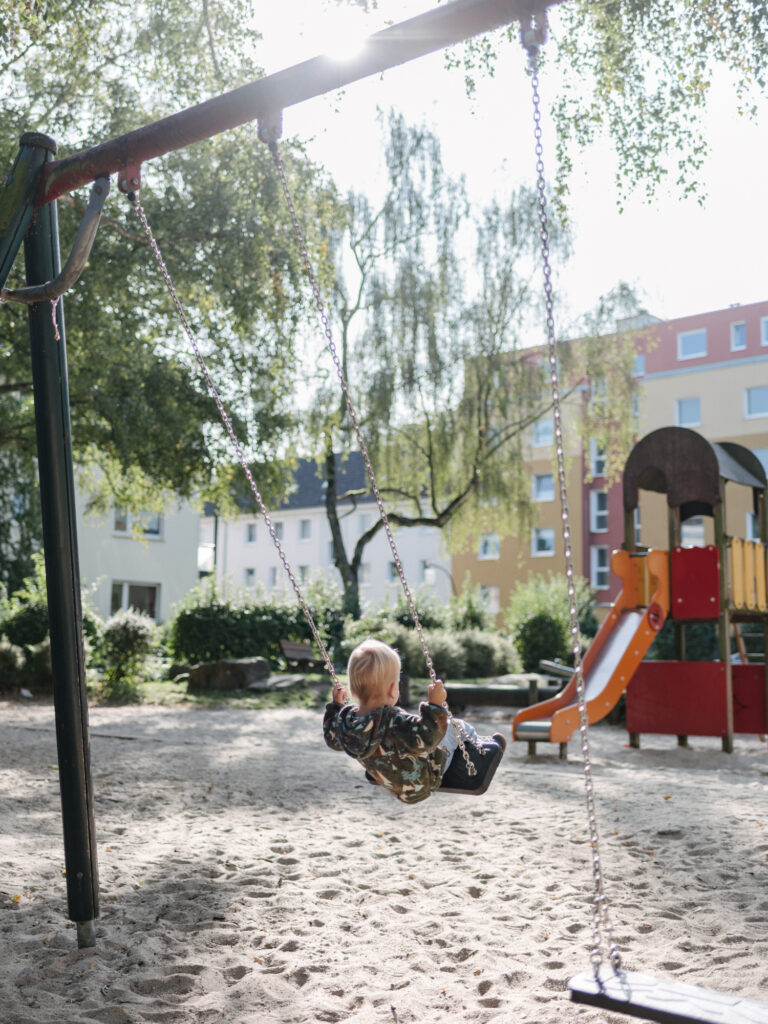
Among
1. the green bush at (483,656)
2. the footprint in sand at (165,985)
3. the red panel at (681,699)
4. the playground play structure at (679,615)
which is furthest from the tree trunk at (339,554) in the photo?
the footprint in sand at (165,985)

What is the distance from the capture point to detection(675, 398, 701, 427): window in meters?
35.1

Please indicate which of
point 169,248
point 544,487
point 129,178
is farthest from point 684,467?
point 544,487

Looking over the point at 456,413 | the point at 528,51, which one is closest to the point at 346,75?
the point at 528,51

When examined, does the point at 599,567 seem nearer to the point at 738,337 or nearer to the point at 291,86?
the point at 738,337

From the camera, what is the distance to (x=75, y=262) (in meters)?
3.68

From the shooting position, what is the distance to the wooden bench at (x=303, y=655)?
17141 mm

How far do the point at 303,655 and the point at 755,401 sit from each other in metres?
22.9

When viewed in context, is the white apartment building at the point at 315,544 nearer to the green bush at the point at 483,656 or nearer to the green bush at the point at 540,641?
the green bush at the point at 540,641

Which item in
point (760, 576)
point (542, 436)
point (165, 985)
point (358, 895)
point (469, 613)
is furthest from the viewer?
point (542, 436)

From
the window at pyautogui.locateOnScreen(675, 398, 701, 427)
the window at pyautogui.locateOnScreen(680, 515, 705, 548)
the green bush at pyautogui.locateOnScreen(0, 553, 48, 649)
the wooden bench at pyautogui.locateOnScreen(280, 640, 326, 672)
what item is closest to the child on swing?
the green bush at pyautogui.locateOnScreen(0, 553, 48, 649)

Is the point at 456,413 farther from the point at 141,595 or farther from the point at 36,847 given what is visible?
the point at 36,847

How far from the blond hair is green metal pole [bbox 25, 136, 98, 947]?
1.13 metres

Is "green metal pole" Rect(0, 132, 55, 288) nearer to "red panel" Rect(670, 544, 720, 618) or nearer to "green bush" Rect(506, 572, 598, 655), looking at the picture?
"red panel" Rect(670, 544, 720, 618)

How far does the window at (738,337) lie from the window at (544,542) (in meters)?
9.50
